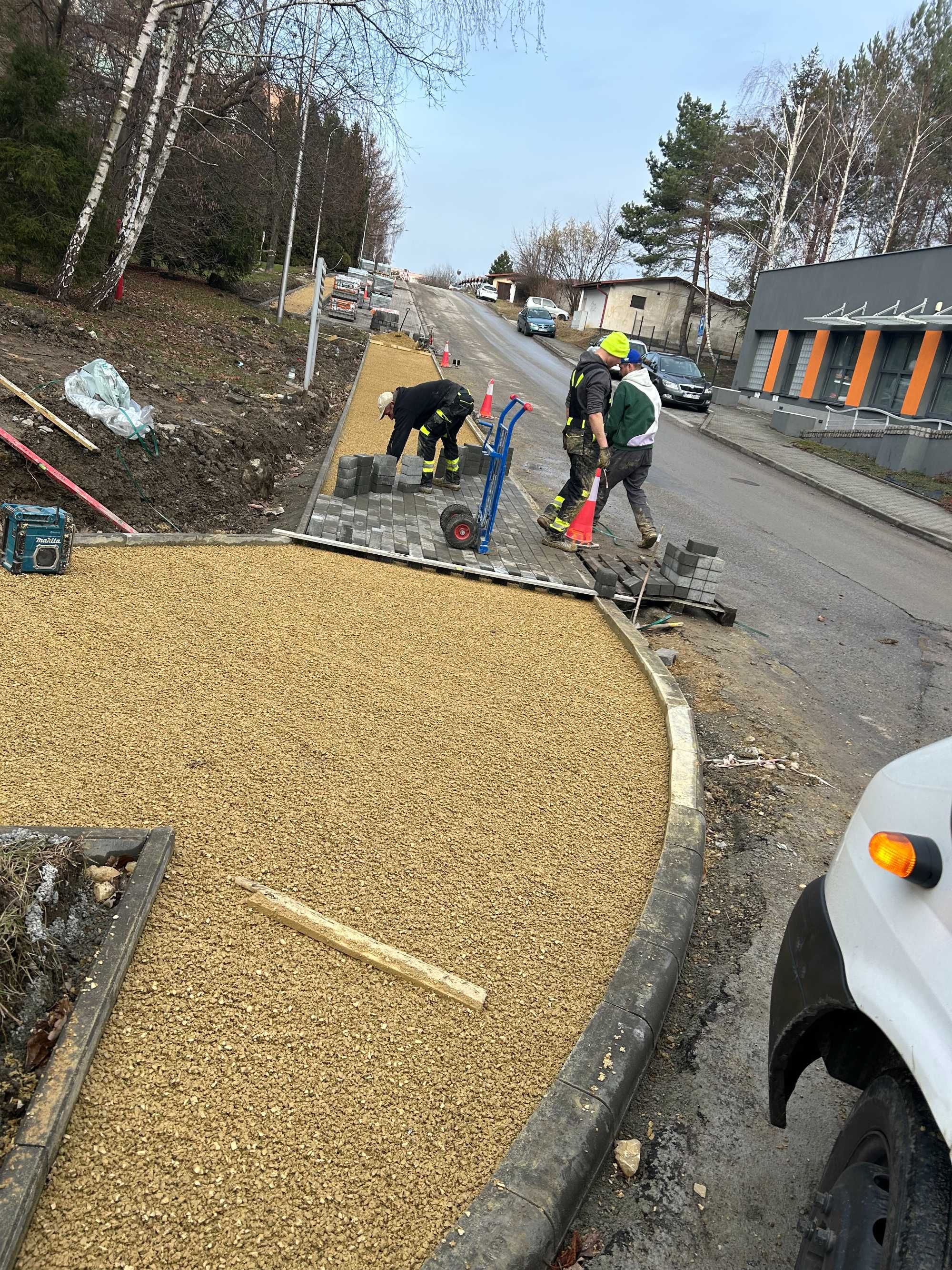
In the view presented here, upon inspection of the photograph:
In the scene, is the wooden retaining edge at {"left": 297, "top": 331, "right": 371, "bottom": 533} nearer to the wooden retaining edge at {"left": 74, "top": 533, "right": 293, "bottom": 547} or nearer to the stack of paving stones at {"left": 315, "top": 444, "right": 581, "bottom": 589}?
the stack of paving stones at {"left": 315, "top": 444, "right": 581, "bottom": 589}

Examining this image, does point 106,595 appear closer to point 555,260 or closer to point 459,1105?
point 459,1105

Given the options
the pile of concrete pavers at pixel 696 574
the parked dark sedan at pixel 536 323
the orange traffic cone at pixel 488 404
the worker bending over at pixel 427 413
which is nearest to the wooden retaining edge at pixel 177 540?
the worker bending over at pixel 427 413

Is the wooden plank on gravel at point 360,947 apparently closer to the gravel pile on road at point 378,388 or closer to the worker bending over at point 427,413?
the gravel pile on road at point 378,388

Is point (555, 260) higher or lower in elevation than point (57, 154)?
higher

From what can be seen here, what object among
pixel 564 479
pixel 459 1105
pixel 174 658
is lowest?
pixel 459 1105

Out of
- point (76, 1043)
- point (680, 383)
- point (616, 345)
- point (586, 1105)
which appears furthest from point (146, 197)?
point (586, 1105)

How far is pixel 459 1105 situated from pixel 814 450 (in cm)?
2243

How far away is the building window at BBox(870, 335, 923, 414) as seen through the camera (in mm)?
24234

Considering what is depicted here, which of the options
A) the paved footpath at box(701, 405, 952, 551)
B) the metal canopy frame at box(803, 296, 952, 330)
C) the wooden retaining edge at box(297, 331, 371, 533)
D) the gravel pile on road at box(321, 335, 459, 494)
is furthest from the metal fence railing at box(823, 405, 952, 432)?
the wooden retaining edge at box(297, 331, 371, 533)

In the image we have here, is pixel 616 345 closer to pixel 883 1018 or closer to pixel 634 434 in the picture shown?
pixel 634 434

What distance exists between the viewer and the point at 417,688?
4.92 meters

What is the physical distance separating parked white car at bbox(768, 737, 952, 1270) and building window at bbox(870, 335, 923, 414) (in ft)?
83.4

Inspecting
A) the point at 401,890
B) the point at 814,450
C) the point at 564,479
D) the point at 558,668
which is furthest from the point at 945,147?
the point at 401,890

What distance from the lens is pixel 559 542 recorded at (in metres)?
8.62
